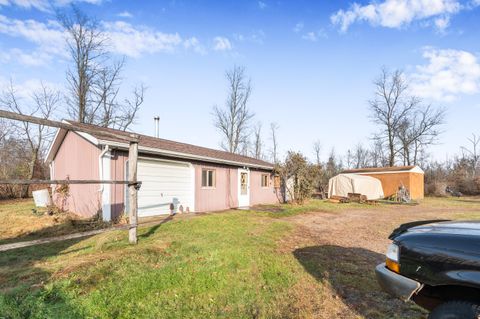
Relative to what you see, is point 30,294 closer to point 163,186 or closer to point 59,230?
point 59,230

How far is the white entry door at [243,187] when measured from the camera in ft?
51.2

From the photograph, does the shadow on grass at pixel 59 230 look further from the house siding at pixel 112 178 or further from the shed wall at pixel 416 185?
the shed wall at pixel 416 185

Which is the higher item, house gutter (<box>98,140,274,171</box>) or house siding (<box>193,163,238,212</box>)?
house gutter (<box>98,140,274,171</box>)

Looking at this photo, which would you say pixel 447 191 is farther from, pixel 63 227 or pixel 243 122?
pixel 63 227

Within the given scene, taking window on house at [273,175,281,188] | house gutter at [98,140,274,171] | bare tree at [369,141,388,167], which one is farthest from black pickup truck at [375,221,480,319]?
bare tree at [369,141,388,167]

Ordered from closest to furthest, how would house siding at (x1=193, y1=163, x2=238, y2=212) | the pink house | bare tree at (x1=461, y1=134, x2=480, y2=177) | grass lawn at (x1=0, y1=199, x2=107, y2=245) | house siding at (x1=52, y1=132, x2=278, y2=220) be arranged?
1. grass lawn at (x1=0, y1=199, x2=107, y2=245)
2. the pink house
3. house siding at (x1=52, y1=132, x2=278, y2=220)
4. house siding at (x1=193, y1=163, x2=238, y2=212)
5. bare tree at (x1=461, y1=134, x2=480, y2=177)

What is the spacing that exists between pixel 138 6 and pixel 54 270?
10148 mm

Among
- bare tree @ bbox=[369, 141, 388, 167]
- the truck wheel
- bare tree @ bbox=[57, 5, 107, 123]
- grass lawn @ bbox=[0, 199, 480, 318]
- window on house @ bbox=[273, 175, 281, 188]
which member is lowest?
grass lawn @ bbox=[0, 199, 480, 318]

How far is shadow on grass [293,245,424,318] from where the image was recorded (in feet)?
11.3

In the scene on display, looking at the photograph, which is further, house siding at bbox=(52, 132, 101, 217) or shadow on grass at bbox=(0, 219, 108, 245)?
house siding at bbox=(52, 132, 101, 217)

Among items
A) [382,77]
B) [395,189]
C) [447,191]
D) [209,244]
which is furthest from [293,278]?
[382,77]

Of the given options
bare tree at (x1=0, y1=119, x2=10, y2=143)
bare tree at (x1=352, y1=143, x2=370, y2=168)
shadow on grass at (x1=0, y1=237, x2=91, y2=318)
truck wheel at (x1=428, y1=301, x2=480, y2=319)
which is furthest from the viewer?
bare tree at (x1=352, y1=143, x2=370, y2=168)

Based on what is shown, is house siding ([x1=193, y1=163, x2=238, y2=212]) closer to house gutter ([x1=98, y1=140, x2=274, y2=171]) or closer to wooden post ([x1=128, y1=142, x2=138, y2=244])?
house gutter ([x1=98, y1=140, x2=274, y2=171])

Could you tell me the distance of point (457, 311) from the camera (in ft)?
6.75
